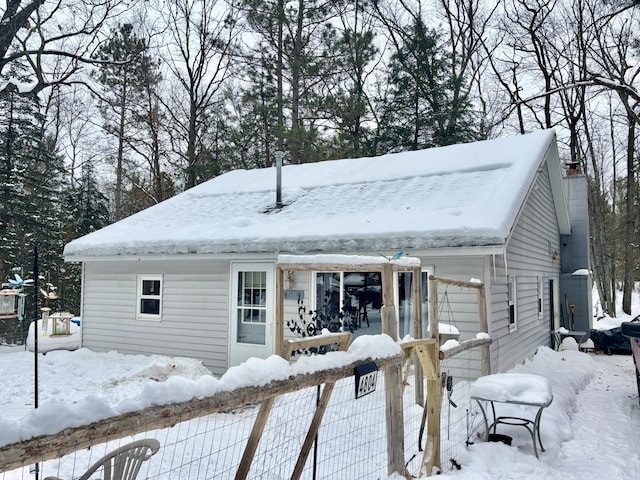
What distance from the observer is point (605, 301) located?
2144 cm

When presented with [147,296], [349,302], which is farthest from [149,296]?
[349,302]

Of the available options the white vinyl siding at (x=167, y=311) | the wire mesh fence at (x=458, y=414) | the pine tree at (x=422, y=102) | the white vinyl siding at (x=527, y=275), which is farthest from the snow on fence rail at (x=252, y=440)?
the pine tree at (x=422, y=102)

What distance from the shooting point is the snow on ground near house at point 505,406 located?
206cm

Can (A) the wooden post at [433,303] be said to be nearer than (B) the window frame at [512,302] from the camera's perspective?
Yes

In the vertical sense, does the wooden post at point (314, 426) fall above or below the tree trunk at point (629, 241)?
below

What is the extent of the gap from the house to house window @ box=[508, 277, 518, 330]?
0.06 m

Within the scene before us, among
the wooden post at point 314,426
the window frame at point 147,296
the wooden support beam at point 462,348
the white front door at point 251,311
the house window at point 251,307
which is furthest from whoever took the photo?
the window frame at point 147,296

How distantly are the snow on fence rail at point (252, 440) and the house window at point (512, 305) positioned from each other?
3434 millimetres

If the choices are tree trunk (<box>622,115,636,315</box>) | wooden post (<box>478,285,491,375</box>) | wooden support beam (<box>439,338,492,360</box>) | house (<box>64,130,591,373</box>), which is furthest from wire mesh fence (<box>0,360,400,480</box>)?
tree trunk (<box>622,115,636,315</box>)

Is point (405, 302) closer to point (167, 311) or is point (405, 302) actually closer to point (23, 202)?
point (167, 311)

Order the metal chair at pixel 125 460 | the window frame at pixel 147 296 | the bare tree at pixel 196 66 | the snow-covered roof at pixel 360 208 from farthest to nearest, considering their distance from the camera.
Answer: the bare tree at pixel 196 66 → the window frame at pixel 147 296 → the snow-covered roof at pixel 360 208 → the metal chair at pixel 125 460

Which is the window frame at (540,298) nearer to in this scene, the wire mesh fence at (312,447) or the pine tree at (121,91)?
the wire mesh fence at (312,447)

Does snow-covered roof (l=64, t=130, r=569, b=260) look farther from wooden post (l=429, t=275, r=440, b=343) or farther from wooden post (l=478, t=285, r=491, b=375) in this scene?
wooden post (l=429, t=275, r=440, b=343)

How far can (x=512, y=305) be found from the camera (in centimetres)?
911
